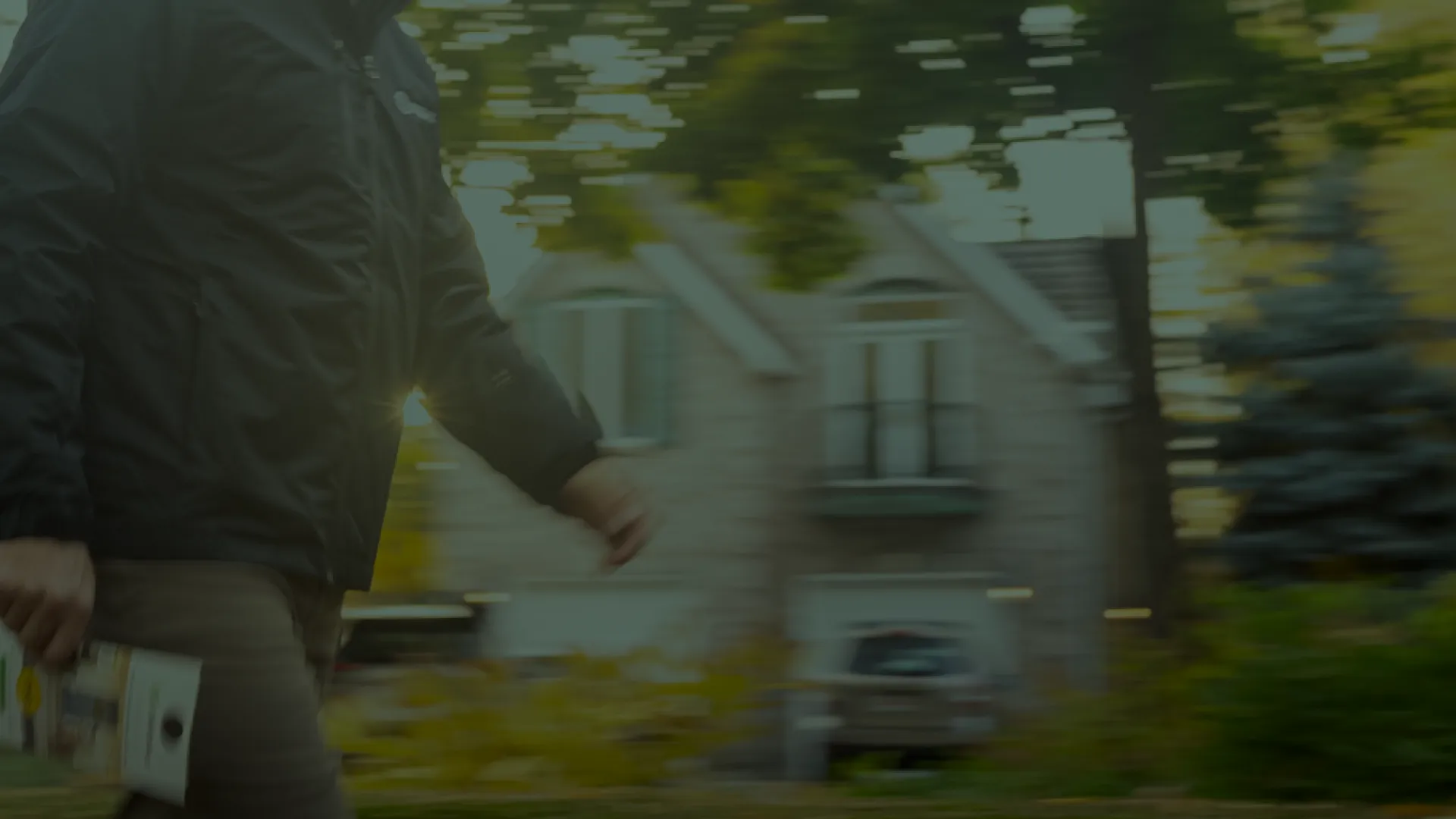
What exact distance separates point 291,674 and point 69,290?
42cm

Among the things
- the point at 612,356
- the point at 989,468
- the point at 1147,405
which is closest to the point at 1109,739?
the point at 1147,405

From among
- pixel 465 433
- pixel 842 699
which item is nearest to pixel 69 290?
pixel 465 433

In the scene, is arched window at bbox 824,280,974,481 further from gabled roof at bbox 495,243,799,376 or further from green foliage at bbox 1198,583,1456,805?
green foliage at bbox 1198,583,1456,805

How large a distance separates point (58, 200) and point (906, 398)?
18.1 metres

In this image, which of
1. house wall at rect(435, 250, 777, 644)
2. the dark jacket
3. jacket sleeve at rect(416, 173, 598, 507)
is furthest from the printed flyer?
house wall at rect(435, 250, 777, 644)

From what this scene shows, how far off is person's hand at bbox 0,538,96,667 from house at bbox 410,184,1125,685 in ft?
58.2

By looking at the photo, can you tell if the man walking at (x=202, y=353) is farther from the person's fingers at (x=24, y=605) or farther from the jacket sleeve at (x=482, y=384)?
the jacket sleeve at (x=482, y=384)

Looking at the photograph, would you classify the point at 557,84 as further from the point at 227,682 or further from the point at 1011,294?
the point at 1011,294

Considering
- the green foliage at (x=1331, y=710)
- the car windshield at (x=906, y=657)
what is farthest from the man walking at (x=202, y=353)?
the car windshield at (x=906, y=657)

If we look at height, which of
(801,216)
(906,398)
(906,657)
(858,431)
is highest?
(801,216)

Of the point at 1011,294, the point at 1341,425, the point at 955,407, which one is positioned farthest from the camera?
the point at 955,407

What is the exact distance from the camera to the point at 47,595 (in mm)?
1588

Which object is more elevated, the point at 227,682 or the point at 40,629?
the point at 40,629

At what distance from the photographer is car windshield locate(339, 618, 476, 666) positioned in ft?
61.6
